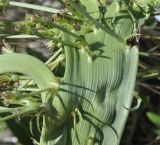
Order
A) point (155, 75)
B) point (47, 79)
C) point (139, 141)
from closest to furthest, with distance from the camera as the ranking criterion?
point (47, 79)
point (155, 75)
point (139, 141)

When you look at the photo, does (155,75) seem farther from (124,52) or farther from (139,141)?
(139,141)

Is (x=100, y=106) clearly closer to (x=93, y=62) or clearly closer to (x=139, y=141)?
(x=93, y=62)

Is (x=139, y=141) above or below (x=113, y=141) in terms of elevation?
below

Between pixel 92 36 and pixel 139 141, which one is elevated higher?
pixel 92 36

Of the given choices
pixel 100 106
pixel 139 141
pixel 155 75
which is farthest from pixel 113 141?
pixel 139 141

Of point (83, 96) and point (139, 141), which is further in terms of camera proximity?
point (139, 141)

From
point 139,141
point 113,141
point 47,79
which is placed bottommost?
point 139,141

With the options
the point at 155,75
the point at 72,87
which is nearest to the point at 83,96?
the point at 72,87

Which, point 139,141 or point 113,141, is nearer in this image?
point 113,141

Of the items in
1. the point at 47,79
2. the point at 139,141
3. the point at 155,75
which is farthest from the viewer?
the point at 139,141
